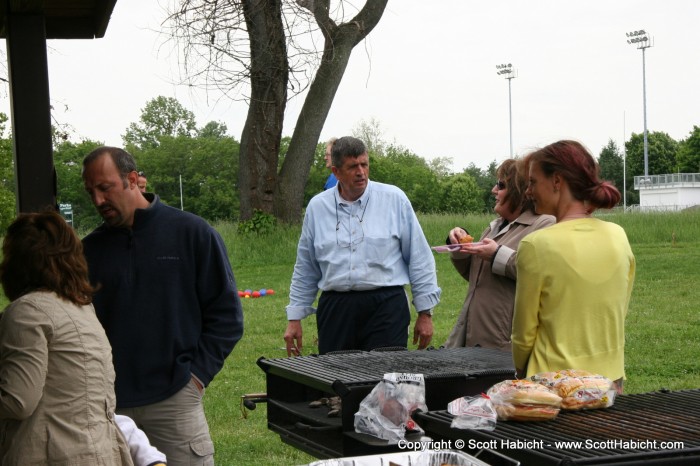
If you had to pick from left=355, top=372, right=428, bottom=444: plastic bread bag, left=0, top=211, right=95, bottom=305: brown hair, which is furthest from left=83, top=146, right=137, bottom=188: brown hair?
left=355, top=372, right=428, bottom=444: plastic bread bag

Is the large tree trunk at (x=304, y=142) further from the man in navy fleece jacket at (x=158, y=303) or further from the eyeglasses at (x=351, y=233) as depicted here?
the man in navy fleece jacket at (x=158, y=303)

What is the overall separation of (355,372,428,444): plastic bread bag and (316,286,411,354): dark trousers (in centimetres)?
184

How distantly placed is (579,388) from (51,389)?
1652 mm

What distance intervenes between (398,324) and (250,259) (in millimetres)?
13395

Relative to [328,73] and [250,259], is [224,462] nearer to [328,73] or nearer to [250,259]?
[250,259]

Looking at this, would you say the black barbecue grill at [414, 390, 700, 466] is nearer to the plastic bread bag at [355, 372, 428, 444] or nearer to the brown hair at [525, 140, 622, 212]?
the plastic bread bag at [355, 372, 428, 444]

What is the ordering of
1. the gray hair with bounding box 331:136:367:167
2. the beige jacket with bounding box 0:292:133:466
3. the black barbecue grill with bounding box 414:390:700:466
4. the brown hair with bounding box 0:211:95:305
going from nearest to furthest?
the black barbecue grill with bounding box 414:390:700:466
the beige jacket with bounding box 0:292:133:466
the brown hair with bounding box 0:211:95:305
the gray hair with bounding box 331:136:367:167

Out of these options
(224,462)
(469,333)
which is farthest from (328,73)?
(469,333)

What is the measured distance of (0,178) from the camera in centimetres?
1698

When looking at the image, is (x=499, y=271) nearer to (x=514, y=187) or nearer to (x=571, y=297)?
(x=514, y=187)

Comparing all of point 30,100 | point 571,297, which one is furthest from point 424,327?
point 30,100

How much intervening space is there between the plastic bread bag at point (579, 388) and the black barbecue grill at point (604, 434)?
0.10ft

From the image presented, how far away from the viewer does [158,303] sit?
12.5 ft

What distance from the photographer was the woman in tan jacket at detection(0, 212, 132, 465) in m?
2.97
